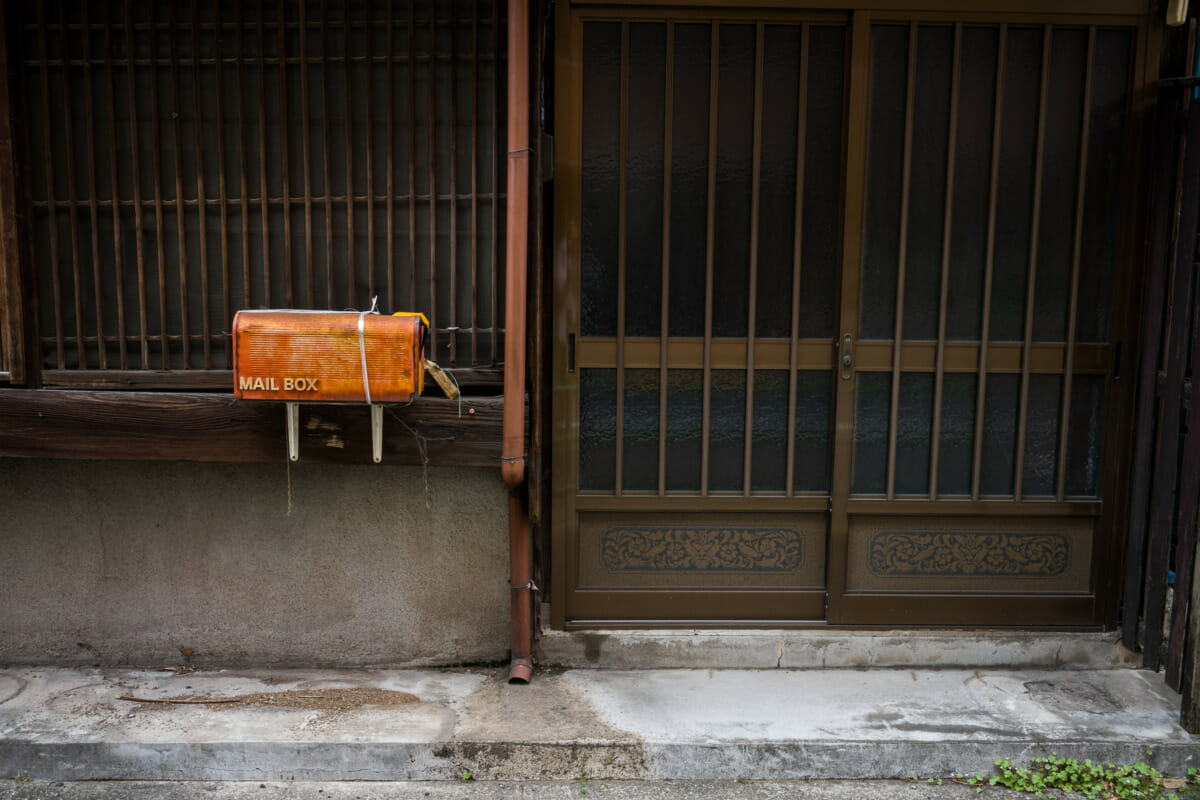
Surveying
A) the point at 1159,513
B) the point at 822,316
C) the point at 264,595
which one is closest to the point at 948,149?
the point at 822,316

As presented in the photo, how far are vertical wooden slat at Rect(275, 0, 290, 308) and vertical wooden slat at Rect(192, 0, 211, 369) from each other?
0.33 meters

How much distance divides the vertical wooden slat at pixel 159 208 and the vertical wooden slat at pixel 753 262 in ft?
9.64

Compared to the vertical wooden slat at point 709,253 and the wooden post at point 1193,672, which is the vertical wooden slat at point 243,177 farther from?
the wooden post at point 1193,672

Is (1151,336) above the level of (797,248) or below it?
below

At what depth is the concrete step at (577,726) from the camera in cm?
374

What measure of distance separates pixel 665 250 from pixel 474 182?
3.27ft

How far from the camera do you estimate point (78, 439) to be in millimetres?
4113

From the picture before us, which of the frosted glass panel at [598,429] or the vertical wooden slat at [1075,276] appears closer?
the vertical wooden slat at [1075,276]

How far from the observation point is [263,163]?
13.7ft

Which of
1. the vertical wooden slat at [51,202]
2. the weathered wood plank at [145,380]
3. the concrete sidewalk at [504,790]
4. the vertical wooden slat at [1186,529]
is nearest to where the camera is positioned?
the concrete sidewalk at [504,790]

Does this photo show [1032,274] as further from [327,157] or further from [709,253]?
[327,157]

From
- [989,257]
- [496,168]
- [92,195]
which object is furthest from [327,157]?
[989,257]

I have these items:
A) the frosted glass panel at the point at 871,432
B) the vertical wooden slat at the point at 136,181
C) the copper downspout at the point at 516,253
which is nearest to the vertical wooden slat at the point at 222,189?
the vertical wooden slat at the point at 136,181

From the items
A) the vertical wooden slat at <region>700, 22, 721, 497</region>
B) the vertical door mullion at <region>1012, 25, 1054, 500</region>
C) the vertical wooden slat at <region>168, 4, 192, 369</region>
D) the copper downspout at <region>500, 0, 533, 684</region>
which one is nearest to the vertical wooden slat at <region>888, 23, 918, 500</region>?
the vertical door mullion at <region>1012, 25, 1054, 500</region>
